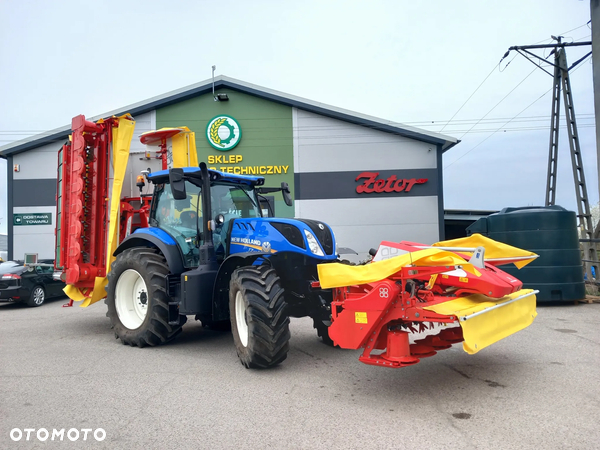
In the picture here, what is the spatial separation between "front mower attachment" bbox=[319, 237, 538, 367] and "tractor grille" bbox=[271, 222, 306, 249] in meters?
1.03

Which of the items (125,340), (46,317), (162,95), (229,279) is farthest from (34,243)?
(229,279)

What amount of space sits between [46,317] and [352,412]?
893cm

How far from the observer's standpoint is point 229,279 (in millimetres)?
6461

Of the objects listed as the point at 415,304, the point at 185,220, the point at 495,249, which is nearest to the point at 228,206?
the point at 185,220

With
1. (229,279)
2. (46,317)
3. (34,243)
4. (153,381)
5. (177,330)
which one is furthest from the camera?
(34,243)

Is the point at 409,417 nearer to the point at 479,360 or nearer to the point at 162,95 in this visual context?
the point at 479,360

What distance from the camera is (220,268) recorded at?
620 cm

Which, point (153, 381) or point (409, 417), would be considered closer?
point (409, 417)

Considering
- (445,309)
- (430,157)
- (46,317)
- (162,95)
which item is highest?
(162,95)

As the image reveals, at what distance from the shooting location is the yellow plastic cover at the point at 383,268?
4.34 meters

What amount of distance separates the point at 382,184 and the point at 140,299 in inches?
551

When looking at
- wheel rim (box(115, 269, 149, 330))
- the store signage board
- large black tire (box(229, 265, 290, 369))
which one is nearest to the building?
the store signage board

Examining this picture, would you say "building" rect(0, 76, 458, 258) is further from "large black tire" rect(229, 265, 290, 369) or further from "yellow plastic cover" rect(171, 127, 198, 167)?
"large black tire" rect(229, 265, 290, 369)

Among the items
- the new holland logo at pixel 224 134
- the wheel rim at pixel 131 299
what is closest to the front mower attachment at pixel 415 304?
the wheel rim at pixel 131 299
